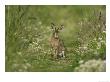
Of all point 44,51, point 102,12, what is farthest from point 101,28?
point 44,51

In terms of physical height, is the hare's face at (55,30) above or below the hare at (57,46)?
above

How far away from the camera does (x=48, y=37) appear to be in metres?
6.29

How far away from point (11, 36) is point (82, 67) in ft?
2.59

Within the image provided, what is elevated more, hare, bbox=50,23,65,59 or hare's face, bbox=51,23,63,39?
hare's face, bbox=51,23,63,39

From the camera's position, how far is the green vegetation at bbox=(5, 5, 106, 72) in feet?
20.3

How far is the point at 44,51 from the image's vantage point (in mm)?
6254

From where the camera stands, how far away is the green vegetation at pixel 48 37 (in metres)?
6.18

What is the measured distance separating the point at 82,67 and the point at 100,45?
0.98 feet

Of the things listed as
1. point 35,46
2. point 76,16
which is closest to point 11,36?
point 35,46

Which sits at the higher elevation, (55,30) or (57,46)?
(55,30)
